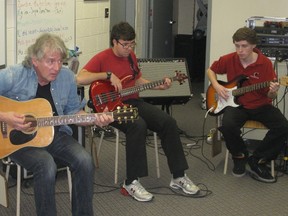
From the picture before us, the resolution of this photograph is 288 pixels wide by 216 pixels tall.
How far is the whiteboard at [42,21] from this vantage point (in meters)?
3.69

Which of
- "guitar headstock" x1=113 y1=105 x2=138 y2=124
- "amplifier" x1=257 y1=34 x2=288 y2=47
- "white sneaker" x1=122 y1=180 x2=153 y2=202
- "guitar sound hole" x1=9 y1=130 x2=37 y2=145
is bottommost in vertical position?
"white sneaker" x1=122 y1=180 x2=153 y2=202

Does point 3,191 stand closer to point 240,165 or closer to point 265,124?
point 240,165

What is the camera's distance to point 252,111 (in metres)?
3.56

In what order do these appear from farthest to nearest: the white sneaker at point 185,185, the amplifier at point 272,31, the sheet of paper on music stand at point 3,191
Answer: the amplifier at point 272,31 → the white sneaker at point 185,185 → the sheet of paper on music stand at point 3,191

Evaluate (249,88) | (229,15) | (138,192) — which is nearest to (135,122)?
(138,192)

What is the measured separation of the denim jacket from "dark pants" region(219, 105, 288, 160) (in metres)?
1.23

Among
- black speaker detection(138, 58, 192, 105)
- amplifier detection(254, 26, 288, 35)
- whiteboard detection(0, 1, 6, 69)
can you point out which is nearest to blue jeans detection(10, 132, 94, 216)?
whiteboard detection(0, 1, 6, 69)

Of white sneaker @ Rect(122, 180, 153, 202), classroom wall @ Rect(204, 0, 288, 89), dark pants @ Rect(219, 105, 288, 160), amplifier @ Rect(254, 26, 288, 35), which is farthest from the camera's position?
classroom wall @ Rect(204, 0, 288, 89)

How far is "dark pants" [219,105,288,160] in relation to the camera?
3.48 m

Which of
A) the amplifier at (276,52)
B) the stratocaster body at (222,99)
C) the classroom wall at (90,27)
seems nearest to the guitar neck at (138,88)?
the stratocaster body at (222,99)

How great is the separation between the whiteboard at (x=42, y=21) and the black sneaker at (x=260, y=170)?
1.87 meters

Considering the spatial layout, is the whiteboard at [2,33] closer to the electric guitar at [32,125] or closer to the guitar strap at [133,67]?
the guitar strap at [133,67]

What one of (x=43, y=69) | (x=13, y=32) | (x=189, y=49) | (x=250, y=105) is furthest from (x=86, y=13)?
(x=189, y=49)

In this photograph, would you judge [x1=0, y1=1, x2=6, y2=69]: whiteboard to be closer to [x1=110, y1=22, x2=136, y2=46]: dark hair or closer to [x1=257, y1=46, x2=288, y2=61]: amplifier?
[x1=110, y1=22, x2=136, y2=46]: dark hair
